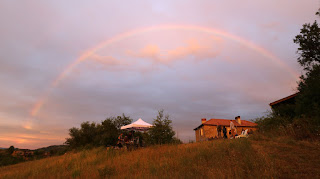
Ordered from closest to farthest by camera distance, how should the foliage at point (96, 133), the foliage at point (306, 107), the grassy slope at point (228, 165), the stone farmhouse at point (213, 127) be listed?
1. the grassy slope at point (228, 165)
2. the foliage at point (306, 107)
3. the foliage at point (96, 133)
4. the stone farmhouse at point (213, 127)

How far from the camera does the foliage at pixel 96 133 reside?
2652 centimetres

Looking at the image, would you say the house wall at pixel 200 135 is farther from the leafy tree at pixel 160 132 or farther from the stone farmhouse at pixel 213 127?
the leafy tree at pixel 160 132

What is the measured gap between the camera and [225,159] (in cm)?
666

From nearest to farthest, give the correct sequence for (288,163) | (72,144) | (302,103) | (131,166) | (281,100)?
1. (288,163)
2. (131,166)
3. (302,103)
4. (281,100)
5. (72,144)

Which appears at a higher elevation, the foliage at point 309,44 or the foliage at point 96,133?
the foliage at point 309,44

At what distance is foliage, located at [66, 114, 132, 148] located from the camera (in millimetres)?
26516

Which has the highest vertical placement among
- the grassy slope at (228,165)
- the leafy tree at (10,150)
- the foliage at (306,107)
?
the foliage at (306,107)

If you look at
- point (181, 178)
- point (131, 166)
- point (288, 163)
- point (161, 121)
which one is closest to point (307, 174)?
point (288, 163)

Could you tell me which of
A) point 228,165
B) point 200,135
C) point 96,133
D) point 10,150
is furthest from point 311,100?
point 10,150

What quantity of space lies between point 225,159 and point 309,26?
67.5ft

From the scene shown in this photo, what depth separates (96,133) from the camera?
98.8 ft

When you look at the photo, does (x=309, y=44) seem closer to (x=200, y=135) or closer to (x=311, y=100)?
(x=311, y=100)

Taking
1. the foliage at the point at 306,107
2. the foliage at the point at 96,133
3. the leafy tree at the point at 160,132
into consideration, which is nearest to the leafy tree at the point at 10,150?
the foliage at the point at 96,133

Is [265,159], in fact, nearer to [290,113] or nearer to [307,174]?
[307,174]
